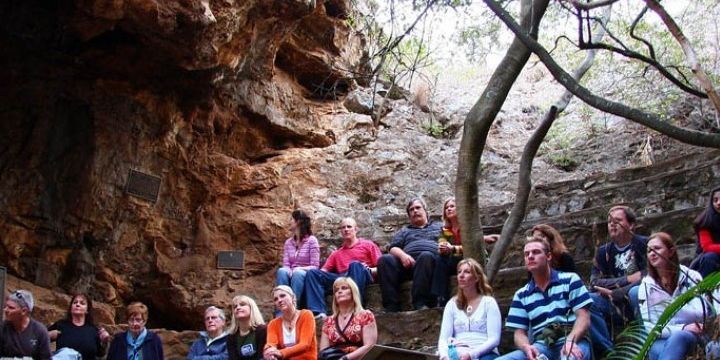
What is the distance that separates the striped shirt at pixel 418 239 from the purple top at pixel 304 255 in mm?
757

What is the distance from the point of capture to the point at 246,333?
257 inches

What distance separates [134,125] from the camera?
927 cm

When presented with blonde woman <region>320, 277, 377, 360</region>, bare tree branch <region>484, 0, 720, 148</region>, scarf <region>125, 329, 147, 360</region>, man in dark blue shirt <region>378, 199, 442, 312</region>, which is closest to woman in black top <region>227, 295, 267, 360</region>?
blonde woman <region>320, 277, 377, 360</region>

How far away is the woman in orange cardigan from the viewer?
20.0ft

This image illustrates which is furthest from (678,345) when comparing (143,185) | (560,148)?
(560,148)

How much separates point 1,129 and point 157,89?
1731 millimetres

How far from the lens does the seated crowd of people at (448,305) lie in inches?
194

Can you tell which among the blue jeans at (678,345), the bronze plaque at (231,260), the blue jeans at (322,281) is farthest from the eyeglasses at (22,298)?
the blue jeans at (678,345)

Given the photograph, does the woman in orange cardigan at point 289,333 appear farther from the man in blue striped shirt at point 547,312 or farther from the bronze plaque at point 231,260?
the bronze plaque at point 231,260

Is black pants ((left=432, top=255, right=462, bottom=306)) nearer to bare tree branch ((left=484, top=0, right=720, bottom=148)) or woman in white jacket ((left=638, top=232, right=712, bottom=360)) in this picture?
woman in white jacket ((left=638, top=232, right=712, bottom=360))

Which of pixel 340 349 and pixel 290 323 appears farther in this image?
pixel 290 323

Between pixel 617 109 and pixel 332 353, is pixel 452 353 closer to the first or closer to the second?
pixel 332 353

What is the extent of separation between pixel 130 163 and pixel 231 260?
5.13 ft

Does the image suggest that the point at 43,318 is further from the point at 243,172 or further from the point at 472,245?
the point at 472,245
